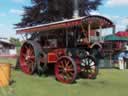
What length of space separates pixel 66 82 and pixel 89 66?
81.5 inches

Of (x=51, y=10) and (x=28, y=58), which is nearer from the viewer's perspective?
(x=28, y=58)

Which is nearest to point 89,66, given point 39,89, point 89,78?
point 89,78

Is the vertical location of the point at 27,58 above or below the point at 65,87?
above

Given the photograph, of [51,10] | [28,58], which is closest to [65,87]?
[28,58]

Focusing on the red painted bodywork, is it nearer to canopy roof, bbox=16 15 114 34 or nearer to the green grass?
the green grass

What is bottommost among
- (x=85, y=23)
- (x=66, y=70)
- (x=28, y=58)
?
(x=66, y=70)

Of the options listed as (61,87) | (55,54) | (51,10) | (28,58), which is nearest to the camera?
(61,87)

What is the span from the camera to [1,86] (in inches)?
509

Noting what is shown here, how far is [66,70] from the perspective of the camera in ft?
48.3

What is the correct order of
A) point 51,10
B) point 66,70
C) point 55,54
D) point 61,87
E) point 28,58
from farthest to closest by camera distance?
point 51,10 < point 28,58 < point 55,54 < point 66,70 < point 61,87

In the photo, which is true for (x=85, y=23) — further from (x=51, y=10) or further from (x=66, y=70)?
(x=51, y=10)

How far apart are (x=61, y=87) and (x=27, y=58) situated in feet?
13.2

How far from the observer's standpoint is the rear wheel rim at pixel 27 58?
16828 millimetres

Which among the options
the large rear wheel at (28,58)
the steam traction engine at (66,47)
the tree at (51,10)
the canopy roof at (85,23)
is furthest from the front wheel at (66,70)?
the tree at (51,10)
